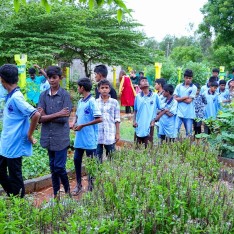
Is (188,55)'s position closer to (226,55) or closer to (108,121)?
(226,55)

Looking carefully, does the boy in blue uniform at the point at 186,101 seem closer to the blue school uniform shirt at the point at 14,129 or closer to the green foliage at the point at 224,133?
the green foliage at the point at 224,133

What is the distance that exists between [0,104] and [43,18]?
27.3ft

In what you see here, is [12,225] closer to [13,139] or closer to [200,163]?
[13,139]

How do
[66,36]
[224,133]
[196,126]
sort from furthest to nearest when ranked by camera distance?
1. [66,36]
2. [196,126]
3. [224,133]

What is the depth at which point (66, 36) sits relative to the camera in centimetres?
1382

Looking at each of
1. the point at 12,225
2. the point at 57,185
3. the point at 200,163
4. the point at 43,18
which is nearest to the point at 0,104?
the point at 57,185

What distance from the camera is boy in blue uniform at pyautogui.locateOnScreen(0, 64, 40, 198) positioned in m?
3.75

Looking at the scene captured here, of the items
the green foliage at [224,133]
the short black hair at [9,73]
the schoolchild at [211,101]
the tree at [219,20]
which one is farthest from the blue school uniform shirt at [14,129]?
the tree at [219,20]

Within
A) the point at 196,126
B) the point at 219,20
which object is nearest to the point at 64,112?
the point at 196,126

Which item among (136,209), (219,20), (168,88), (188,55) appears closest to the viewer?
(136,209)

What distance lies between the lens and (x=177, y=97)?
24.7 ft

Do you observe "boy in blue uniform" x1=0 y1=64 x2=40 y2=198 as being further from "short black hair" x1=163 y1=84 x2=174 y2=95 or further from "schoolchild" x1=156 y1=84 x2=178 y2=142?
"short black hair" x1=163 y1=84 x2=174 y2=95

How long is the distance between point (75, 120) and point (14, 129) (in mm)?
1420

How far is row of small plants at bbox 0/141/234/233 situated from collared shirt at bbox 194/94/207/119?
4.26m
